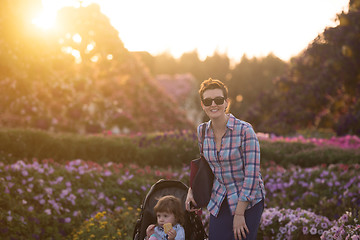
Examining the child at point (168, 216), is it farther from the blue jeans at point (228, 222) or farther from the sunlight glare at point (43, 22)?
the sunlight glare at point (43, 22)

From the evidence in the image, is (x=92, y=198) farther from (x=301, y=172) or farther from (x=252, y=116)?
(x=252, y=116)

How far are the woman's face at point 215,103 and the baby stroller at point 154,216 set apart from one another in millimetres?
1145

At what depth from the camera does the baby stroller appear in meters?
3.83

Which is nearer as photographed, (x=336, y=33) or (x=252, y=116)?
(x=336, y=33)

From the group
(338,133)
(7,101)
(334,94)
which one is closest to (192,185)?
(7,101)

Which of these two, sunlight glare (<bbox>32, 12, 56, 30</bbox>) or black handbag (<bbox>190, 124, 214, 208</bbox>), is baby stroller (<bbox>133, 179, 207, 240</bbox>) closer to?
black handbag (<bbox>190, 124, 214, 208</bbox>)

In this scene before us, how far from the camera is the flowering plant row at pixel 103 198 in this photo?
18.4ft

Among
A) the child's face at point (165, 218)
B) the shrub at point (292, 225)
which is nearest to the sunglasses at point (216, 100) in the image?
the child's face at point (165, 218)

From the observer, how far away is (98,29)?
17891 millimetres

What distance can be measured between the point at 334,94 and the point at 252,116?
5.07 meters

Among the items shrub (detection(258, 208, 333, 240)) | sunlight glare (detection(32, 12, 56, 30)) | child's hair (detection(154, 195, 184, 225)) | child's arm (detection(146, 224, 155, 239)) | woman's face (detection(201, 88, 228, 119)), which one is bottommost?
shrub (detection(258, 208, 333, 240))

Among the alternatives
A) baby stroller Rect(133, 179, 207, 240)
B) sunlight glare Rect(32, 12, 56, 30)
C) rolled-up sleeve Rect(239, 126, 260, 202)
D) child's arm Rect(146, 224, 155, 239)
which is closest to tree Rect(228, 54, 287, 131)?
sunlight glare Rect(32, 12, 56, 30)

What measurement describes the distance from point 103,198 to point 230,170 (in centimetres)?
432

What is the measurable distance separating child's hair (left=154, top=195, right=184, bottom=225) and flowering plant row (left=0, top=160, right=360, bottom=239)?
5.94ft
